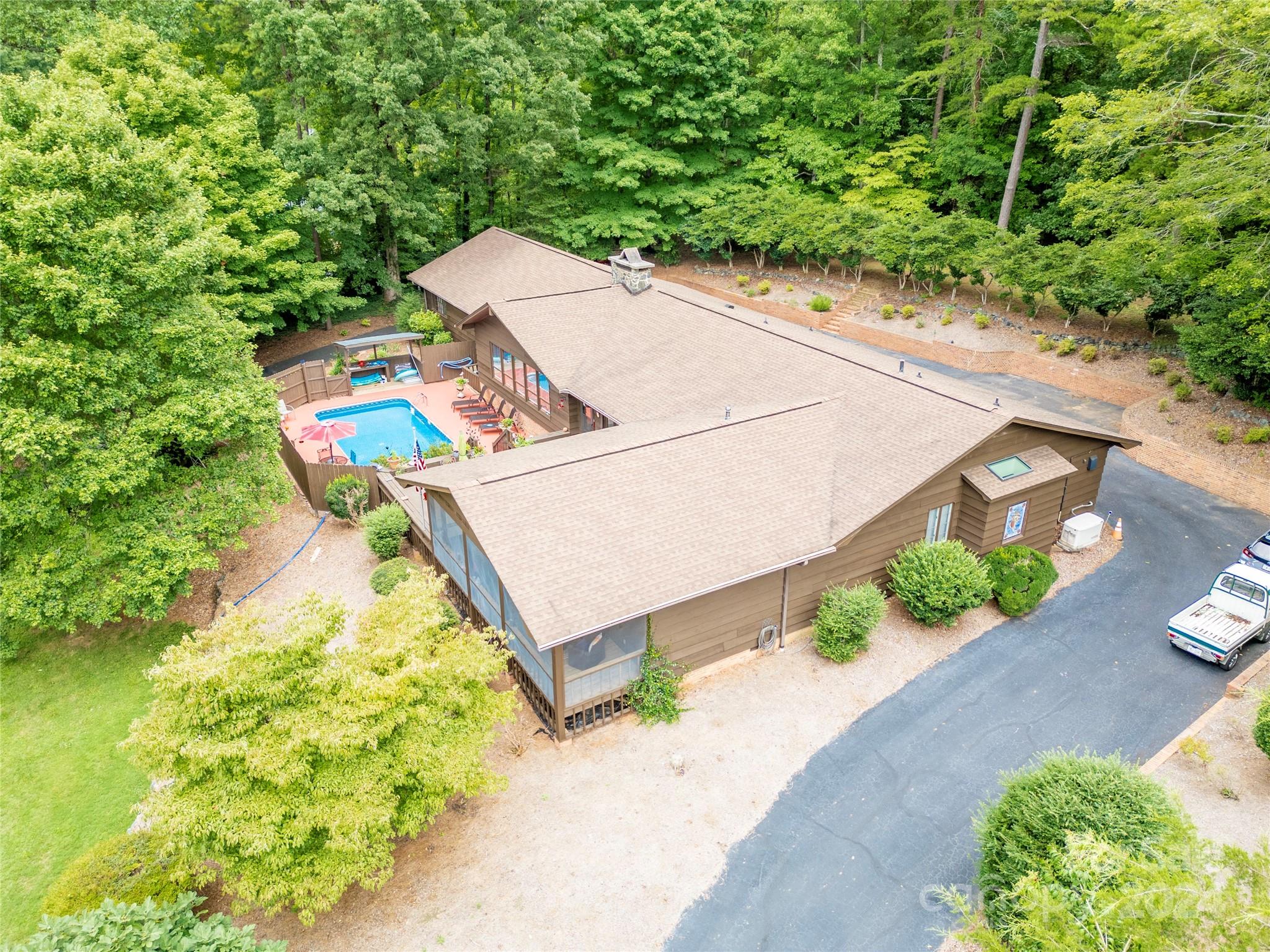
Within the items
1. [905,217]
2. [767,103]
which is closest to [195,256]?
[905,217]

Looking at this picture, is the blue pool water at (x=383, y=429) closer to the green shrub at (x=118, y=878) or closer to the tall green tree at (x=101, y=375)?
the tall green tree at (x=101, y=375)

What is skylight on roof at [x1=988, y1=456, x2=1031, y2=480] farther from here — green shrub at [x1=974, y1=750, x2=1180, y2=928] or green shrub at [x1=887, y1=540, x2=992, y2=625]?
green shrub at [x1=974, y1=750, x2=1180, y2=928]

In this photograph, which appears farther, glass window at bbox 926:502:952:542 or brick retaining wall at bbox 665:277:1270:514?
brick retaining wall at bbox 665:277:1270:514

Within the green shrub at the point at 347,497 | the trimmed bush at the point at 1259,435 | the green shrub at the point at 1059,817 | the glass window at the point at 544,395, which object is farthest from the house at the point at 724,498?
the trimmed bush at the point at 1259,435

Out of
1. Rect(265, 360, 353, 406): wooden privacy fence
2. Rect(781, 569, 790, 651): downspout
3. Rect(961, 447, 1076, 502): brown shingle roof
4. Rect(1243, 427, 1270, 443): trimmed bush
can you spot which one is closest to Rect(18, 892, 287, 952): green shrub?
Rect(781, 569, 790, 651): downspout

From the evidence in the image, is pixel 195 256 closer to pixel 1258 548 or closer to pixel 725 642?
pixel 725 642

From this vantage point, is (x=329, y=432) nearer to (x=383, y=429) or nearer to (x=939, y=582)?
(x=383, y=429)

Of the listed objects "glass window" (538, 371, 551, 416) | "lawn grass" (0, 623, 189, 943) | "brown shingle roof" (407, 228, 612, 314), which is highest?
"brown shingle roof" (407, 228, 612, 314)
